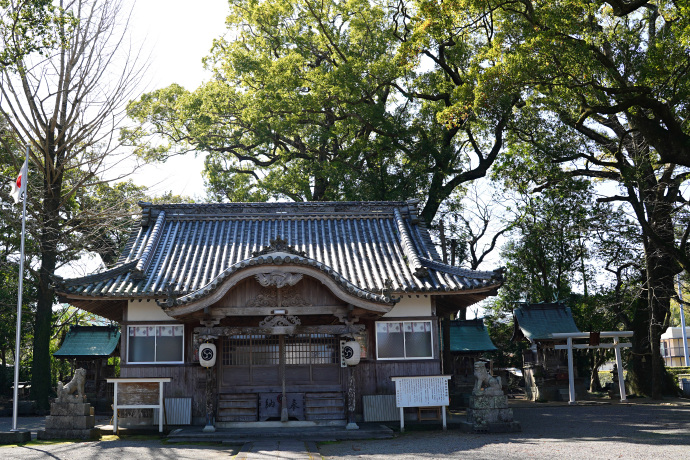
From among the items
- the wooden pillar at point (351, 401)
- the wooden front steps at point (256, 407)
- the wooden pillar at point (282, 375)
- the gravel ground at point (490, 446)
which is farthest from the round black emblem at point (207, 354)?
the wooden pillar at point (351, 401)

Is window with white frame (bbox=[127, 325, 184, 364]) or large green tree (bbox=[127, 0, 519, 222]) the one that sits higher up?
large green tree (bbox=[127, 0, 519, 222])

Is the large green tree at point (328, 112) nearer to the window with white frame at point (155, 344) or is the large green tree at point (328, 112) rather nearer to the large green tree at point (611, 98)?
the large green tree at point (611, 98)

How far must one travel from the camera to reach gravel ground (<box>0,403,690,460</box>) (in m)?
10.7

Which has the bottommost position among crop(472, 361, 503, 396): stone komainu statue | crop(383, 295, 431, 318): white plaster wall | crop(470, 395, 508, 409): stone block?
crop(470, 395, 508, 409): stone block

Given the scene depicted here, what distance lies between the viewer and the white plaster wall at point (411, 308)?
16.2m

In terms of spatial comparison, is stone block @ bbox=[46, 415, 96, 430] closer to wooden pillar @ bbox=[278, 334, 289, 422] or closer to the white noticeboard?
wooden pillar @ bbox=[278, 334, 289, 422]

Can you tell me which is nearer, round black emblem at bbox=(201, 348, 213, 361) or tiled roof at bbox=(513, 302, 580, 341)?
round black emblem at bbox=(201, 348, 213, 361)

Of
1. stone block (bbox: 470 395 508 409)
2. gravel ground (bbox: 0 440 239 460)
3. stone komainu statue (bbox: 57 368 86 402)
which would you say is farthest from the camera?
stone block (bbox: 470 395 508 409)

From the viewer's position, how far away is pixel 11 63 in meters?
16.8

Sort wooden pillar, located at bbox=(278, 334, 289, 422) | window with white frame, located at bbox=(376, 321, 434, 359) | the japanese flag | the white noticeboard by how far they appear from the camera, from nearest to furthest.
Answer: the japanese flag
the white noticeboard
wooden pillar, located at bbox=(278, 334, 289, 422)
window with white frame, located at bbox=(376, 321, 434, 359)

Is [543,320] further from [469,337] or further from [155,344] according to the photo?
[155,344]

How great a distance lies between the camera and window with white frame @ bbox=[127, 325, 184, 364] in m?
15.8

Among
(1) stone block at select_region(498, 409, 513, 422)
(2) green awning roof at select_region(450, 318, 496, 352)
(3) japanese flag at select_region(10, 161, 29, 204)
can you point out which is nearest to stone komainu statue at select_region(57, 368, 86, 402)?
(3) japanese flag at select_region(10, 161, 29, 204)

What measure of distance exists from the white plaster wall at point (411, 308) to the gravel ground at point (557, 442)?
308cm
